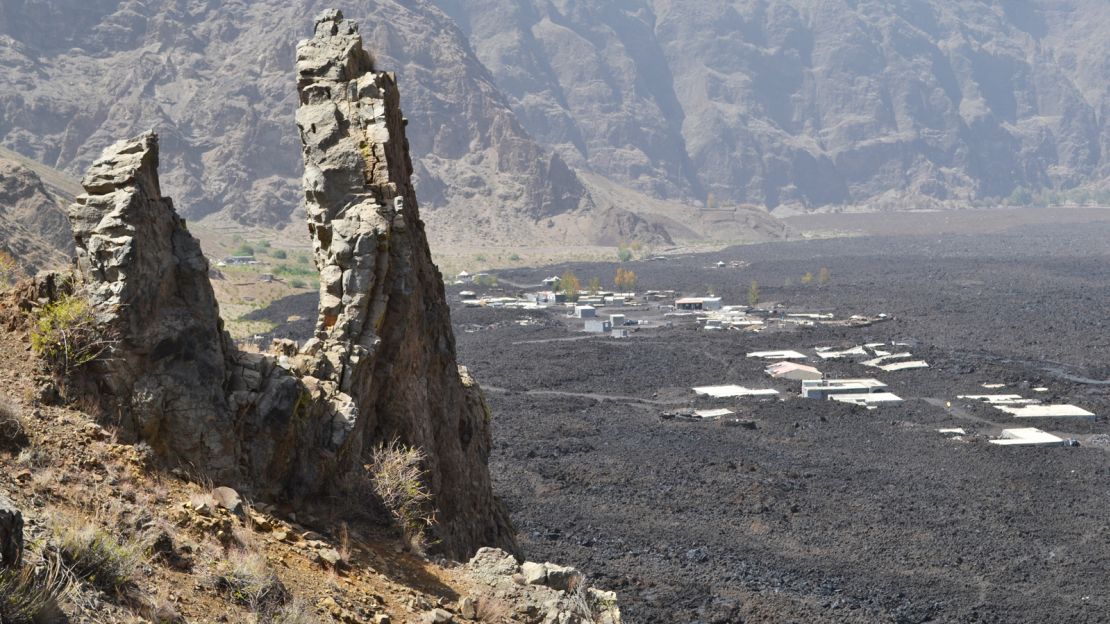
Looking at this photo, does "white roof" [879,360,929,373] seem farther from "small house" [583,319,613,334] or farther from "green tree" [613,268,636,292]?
"green tree" [613,268,636,292]

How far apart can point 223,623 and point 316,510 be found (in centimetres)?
411

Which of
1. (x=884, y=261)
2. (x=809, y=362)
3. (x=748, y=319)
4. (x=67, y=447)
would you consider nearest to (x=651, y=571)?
(x=67, y=447)

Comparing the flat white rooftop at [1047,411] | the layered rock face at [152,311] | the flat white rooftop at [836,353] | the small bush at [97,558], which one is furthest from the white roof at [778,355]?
the small bush at [97,558]

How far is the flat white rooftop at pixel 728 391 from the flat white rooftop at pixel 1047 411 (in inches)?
504

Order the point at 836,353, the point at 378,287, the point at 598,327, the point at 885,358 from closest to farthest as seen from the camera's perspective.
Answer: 1. the point at 378,287
2. the point at 885,358
3. the point at 836,353
4. the point at 598,327

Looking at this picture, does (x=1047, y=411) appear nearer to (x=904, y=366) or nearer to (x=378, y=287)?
(x=904, y=366)

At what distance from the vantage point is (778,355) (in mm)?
85875

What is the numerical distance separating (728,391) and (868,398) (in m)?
8.11

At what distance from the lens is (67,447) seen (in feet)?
40.3

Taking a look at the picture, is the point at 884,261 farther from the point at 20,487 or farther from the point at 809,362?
the point at 20,487

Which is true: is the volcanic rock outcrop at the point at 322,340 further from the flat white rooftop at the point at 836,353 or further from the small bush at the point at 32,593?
the flat white rooftop at the point at 836,353

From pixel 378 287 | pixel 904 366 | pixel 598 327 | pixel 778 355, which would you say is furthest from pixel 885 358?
pixel 378 287

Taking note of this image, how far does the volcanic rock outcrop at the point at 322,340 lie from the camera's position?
13.5 meters

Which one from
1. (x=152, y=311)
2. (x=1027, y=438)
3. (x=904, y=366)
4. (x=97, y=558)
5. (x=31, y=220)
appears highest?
(x=31, y=220)
